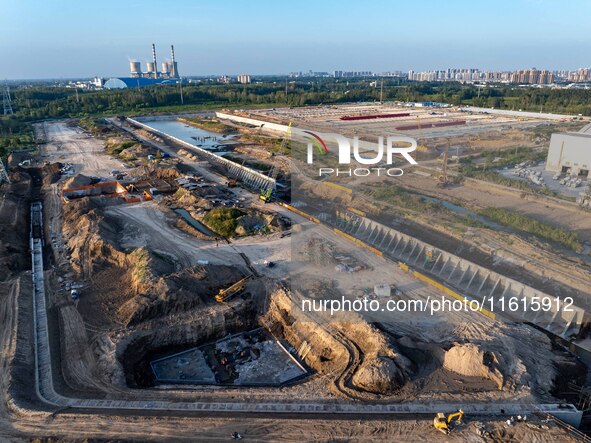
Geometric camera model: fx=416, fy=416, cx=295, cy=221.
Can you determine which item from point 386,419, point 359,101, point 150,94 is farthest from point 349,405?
point 150,94

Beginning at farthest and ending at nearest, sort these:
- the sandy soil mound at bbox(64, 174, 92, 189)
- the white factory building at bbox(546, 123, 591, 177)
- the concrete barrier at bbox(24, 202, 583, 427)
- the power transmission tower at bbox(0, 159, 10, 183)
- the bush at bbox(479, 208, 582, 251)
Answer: the power transmission tower at bbox(0, 159, 10, 183)
the sandy soil mound at bbox(64, 174, 92, 189)
the white factory building at bbox(546, 123, 591, 177)
the bush at bbox(479, 208, 582, 251)
the concrete barrier at bbox(24, 202, 583, 427)

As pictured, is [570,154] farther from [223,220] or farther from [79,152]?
[79,152]

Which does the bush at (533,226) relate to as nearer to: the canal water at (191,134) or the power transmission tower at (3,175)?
the canal water at (191,134)

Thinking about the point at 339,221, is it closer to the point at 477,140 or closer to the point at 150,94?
the point at 477,140

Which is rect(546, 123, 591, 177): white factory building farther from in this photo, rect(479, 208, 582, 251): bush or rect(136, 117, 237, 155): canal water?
rect(136, 117, 237, 155): canal water

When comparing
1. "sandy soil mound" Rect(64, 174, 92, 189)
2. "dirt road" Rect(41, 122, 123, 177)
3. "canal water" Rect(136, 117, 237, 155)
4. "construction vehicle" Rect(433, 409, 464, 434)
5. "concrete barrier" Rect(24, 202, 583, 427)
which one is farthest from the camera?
"canal water" Rect(136, 117, 237, 155)

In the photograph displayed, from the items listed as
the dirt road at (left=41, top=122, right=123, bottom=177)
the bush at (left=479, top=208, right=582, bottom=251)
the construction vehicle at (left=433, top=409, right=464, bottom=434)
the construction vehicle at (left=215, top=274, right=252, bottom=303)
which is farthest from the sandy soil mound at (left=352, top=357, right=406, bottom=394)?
the dirt road at (left=41, top=122, right=123, bottom=177)
